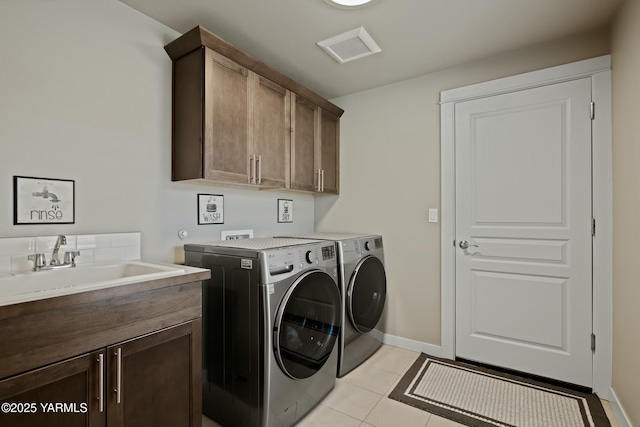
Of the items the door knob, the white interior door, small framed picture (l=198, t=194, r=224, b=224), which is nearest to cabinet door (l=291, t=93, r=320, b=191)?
small framed picture (l=198, t=194, r=224, b=224)

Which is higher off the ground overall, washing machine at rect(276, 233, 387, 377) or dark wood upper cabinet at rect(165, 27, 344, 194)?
dark wood upper cabinet at rect(165, 27, 344, 194)

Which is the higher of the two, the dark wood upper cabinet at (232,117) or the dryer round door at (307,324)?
the dark wood upper cabinet at (232,117)

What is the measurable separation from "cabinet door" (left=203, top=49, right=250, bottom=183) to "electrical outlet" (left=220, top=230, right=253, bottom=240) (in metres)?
0.48

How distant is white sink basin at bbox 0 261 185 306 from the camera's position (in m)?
1.07

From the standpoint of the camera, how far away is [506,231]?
2287 mm

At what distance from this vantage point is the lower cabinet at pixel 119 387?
38.1 inches

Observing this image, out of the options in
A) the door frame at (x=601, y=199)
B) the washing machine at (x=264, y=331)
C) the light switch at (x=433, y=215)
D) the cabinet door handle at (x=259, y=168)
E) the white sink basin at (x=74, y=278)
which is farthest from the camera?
the light switch at (x=433, y=215)

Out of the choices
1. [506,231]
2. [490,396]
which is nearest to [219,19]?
[506,231]

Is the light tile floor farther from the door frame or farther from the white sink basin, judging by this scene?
the white sink basin

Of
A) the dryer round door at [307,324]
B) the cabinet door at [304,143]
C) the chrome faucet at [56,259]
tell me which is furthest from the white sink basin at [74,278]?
the cabinet door at [304,143]

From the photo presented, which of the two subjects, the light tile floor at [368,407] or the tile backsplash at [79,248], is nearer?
the tile backsplash at [79,248]

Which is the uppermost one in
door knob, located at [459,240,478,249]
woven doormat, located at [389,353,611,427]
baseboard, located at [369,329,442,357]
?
door knob, located at [459,240,478,249]

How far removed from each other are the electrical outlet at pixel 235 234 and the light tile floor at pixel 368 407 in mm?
1120

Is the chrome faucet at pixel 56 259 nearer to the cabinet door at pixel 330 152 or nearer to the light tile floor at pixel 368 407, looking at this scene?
the light tile floor at pixel 368 407
